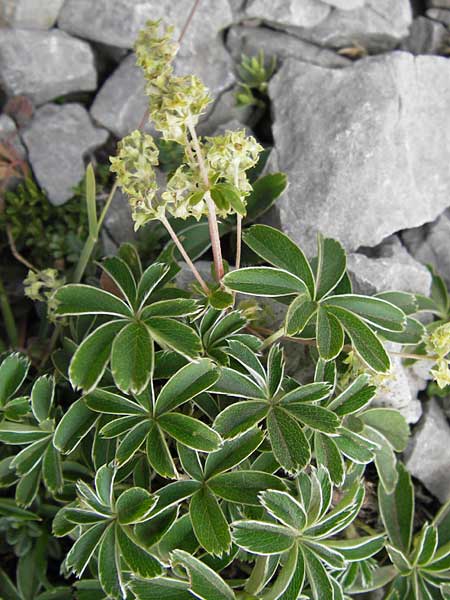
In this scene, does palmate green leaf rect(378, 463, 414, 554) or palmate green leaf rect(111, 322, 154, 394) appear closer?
palmate green leaf rect(111, 322, 154, 394)

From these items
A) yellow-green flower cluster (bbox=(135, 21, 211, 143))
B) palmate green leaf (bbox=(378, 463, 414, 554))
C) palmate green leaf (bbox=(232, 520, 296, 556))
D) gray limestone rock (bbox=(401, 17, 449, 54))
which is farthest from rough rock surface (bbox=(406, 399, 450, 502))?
gray limestone rock (bbox=(401, 17, 449, 54))

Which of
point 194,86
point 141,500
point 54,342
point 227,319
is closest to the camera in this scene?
point 194,86

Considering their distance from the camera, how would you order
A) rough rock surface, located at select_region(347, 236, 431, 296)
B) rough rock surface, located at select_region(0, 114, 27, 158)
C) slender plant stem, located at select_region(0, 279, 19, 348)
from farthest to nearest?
rough rock surface, located at select_region(0, 114, 27, 158) < slender plant stem, located at select_region(0, 279, 19, 348) < rough rock surface, located at select_region(347, 236, 431, 296)

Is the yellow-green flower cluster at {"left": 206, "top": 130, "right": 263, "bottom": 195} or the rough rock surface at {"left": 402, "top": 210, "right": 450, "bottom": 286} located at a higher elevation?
the yellow-green flower cluster at {"left": 206, "top": 130, "right": 263, "bottom": 195}

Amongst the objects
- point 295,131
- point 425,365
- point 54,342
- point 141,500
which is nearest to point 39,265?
point 54,342

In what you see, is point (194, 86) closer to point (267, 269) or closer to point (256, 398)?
point (267, 269)

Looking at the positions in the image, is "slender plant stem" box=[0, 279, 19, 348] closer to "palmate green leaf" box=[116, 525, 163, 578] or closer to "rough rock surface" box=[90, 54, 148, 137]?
"rough rock surface" box=[90, 54, 148, 137]

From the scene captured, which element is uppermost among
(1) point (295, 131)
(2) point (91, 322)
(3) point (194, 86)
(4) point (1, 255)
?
(3) point (194, 86)

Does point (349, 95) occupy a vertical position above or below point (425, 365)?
above
